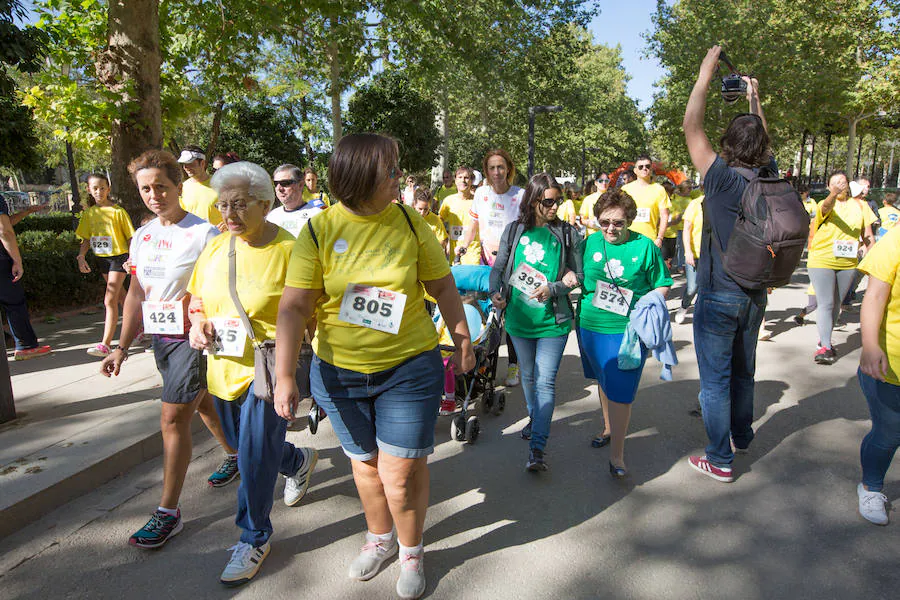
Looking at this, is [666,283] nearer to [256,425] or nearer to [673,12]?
[256,425]

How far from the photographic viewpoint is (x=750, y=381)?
3.69 meters

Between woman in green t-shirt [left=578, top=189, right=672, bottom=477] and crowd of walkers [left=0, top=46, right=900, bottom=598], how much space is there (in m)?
0.01

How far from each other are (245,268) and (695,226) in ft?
19.5

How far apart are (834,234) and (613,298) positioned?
384 centimetres

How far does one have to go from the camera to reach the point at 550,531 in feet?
10.2

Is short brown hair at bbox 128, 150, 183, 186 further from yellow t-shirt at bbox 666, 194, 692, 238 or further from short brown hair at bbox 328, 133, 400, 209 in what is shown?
yellow t-shirt at bbox 666, 194, 692, 238

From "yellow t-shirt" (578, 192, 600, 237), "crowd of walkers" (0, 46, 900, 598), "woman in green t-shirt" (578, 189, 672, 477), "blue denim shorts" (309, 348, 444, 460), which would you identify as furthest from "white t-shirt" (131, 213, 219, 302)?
A: "yellow t-shirt" (578, 192, 600, 237)

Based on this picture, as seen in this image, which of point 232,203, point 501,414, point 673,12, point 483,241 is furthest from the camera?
point 673,12

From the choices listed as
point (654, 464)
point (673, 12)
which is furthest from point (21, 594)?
point (673, 12)

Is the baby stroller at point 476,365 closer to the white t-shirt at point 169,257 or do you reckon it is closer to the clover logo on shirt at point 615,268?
the clover logo on shirt at point 615,268

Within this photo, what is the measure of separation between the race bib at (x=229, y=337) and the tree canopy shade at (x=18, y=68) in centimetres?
439

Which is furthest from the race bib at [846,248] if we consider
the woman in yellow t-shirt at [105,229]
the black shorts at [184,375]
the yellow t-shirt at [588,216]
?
the woman in yellow t-shirt at [105,229]

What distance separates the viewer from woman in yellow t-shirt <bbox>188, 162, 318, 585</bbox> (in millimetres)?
2617

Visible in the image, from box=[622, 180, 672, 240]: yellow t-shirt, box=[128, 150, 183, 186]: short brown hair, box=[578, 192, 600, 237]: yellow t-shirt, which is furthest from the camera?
box=[578, 192, 600, 237]: yellow t-shirt
